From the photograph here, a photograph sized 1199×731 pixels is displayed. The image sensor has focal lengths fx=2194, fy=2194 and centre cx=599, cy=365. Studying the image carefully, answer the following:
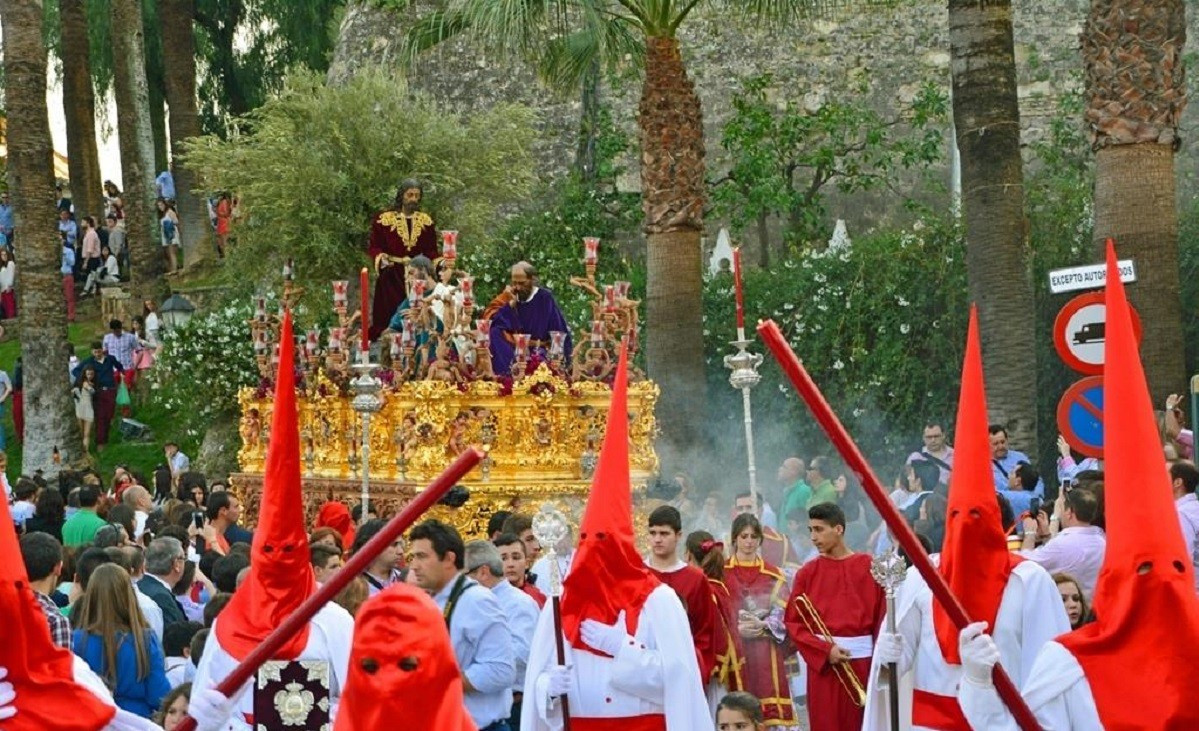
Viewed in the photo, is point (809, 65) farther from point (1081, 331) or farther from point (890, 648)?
point (890, 648)

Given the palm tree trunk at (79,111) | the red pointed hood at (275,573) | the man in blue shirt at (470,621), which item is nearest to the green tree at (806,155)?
the palm tree trunk at (79,111)

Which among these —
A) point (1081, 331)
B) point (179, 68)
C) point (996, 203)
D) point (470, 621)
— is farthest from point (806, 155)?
point (470, 621)

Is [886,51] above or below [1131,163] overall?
above

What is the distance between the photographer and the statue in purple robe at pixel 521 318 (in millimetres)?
16438

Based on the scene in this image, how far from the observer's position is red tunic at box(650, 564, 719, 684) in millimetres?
9641

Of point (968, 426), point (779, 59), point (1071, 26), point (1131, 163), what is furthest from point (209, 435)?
point (968, 426)

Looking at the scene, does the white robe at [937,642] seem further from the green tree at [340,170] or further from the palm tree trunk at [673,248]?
the green tree at [340,170]

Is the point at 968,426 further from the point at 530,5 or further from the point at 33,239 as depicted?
the point at 33,239

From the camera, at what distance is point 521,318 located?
16719 mm

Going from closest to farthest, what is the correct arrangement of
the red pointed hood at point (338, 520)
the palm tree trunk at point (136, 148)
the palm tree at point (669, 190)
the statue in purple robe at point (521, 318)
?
the red pointed hood at point (338, 520), the statue in purple robe at point (521, 318), the palm tree at point (669, 190), the palm tree trunk at point (136, 148)

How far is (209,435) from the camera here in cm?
2758

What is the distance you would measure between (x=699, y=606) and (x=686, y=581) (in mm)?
145

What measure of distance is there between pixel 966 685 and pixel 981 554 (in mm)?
1106

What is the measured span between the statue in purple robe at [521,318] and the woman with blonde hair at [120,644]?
25.1 feet
